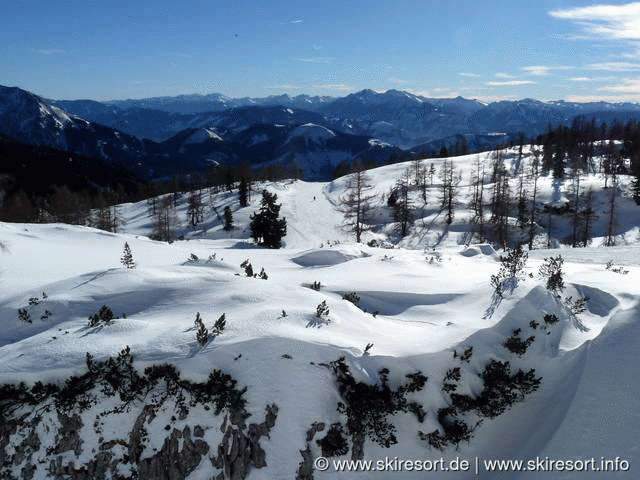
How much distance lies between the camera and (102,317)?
9258 millimetres

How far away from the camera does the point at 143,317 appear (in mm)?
9719

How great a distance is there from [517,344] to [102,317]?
9752 mm

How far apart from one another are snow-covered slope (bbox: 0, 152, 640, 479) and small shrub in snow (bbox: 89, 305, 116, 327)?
0.16m

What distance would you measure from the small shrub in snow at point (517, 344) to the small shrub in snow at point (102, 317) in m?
9.27

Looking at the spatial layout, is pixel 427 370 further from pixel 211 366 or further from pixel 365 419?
pixel 211 366

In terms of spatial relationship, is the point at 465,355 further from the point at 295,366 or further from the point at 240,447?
the point at 240,447

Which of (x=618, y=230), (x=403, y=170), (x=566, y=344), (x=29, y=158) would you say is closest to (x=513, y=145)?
(x=403, y=170)

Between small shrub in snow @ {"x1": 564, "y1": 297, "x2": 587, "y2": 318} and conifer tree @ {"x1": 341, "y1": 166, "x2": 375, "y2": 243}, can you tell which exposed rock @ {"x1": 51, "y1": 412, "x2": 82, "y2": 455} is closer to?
small shrub in snow @ {"x1": 564, "y1": 297, "x2": 587, "y2": 318}

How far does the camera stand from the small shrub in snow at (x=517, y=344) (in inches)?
379

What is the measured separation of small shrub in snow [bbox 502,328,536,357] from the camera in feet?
31.6

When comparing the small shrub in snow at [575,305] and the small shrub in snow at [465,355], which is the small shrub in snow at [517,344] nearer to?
the small shrub in snow at [465,355]

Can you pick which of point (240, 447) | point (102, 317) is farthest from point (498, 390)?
point (102, 317)

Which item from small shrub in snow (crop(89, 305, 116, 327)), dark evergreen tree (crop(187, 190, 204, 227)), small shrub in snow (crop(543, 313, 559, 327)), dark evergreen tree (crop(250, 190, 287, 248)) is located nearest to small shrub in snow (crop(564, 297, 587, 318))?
small shrub in snow (crop(543, 313, 559, 327))

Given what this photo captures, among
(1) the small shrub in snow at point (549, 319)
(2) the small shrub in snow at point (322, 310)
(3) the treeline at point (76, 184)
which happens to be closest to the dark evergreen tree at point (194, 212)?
(3) the treeline at point (76, 184)
